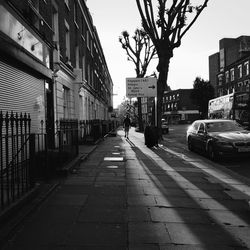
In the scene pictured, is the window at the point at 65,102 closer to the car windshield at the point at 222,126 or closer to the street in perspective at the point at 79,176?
the street in perspective at the point at 79,176

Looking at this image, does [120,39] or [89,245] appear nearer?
[89,245]

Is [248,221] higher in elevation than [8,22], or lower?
lower

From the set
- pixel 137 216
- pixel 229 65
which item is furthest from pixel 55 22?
pixel 229 65

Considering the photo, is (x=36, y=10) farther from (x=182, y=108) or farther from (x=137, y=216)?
(x=182, y=108)

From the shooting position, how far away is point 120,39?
124 ft

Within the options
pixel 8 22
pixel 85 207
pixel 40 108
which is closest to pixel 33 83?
pixel 40 108

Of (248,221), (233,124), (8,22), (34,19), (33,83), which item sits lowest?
(248,221)

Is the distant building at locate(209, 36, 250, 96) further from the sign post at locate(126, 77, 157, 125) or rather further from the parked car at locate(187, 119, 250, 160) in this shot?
the parked car at locate(187, 119, 250, 160)

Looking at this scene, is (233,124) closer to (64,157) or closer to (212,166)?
(212,166)

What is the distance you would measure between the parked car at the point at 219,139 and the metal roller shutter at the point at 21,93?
19.3ft

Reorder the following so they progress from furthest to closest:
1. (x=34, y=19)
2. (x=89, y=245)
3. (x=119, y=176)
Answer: (x=34, y=19) < (x=119, y=176) < (x=89, y=245)

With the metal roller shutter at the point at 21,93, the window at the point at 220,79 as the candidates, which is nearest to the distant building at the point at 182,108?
the window at the point at 220,79

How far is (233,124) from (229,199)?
8.49 metres

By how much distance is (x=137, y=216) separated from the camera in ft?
18.1
